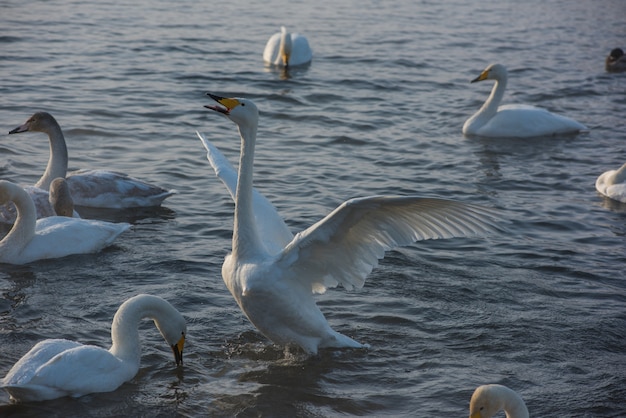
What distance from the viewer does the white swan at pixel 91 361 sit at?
21.1 feet

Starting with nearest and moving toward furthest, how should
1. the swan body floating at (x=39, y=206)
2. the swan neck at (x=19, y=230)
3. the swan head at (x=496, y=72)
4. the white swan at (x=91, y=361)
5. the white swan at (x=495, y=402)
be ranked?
1. the white swan at (x=495, y=402)
2. the white swan at (x=91, y=361)
3. the swan neck at (x=19, y=230)
4. the swan body floating at (x=39, y=206)
5. the swan head at (x=496, y=72)

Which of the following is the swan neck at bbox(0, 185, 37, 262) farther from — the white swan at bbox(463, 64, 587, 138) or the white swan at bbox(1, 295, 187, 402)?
the white swan at bbox(463, 64, 587, 138)

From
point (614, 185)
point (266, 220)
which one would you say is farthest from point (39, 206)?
Result: point (614, 185)

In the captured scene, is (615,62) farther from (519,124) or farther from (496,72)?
(519,124)

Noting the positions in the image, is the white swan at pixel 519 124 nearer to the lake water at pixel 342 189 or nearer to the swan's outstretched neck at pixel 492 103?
the swan's outstretched neck at pixel 492 103

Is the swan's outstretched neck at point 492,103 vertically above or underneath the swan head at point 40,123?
underneath

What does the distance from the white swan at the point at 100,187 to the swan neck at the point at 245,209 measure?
11.5 feet

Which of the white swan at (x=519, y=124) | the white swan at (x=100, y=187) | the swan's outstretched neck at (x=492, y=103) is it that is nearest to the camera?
the white swan at (x=100, y=187)

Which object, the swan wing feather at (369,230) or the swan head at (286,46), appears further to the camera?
the swan head at (286,46)

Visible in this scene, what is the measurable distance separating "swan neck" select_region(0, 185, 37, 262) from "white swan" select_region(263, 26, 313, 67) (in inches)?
369

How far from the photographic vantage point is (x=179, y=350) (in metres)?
7.14

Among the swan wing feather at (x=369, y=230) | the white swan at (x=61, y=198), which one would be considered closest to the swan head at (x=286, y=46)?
the white swan at (x=61, y=198)

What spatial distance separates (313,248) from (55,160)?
4.87 meters

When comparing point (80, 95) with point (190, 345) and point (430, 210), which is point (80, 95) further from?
point (430, 210)
